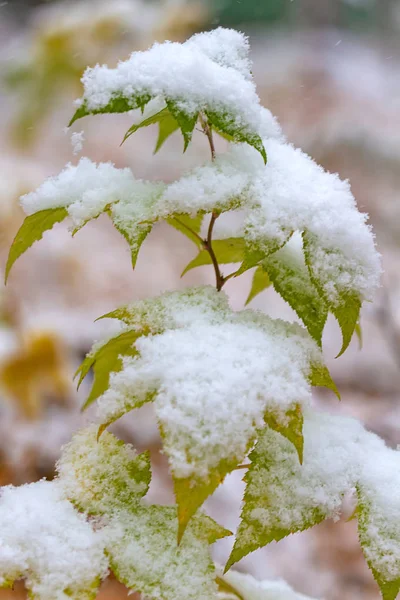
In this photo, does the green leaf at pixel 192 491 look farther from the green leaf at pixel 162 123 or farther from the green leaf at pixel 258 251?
the green leaf at pixel 162 123

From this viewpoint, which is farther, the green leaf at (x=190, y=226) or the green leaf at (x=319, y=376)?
the green leaf at (x=190, y=226)

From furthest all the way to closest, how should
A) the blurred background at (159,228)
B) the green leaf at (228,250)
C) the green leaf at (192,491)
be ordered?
the blurred background at (159,228), the green leaf at (228,250), the green leaf at (192,491)

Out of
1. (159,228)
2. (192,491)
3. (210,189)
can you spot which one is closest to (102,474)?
(192,491)

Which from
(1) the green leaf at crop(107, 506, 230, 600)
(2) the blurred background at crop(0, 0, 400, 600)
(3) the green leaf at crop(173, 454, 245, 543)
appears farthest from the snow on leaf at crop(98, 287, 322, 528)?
(2) the blurred background at crop(0, 0, 400, 600)

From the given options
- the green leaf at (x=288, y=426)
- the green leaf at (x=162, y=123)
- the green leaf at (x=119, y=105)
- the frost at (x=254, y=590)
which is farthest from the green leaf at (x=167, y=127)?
the frost at (x=254, y=590)

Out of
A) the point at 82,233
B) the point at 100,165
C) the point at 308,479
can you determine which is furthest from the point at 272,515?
the point at 82,233
